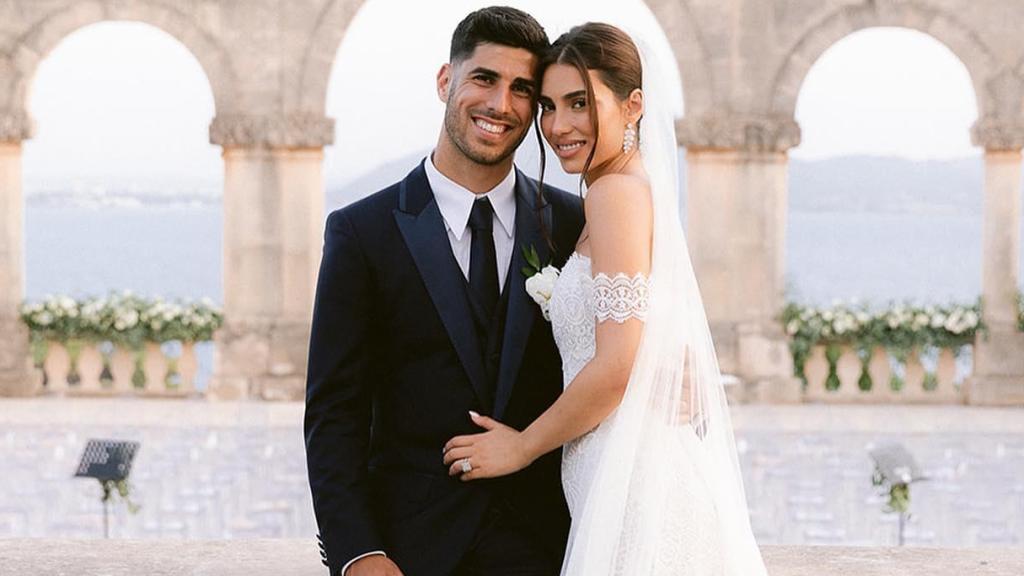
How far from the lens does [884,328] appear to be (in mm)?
12805

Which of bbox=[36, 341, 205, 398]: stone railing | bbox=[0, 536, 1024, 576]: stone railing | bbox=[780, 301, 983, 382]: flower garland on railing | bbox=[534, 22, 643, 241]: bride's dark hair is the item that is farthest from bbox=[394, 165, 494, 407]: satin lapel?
bbox=[36, 341, 205, 398]: stone railing

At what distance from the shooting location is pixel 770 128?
1256cm

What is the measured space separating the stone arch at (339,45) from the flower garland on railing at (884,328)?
2118mm

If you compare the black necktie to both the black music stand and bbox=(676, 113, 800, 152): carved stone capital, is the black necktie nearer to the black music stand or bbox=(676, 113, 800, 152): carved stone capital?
the black music stand

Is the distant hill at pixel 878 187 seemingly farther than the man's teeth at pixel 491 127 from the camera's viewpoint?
Yes

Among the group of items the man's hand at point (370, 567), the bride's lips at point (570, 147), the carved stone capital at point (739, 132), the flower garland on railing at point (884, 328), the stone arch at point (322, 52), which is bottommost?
the flower garland on railing at point (884, 328)

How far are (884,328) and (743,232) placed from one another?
1.53 m

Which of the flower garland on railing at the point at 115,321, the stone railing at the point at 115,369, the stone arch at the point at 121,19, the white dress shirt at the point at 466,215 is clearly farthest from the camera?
the stone railing at the point at 115,369

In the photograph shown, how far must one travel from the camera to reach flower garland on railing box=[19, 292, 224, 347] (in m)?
12.9

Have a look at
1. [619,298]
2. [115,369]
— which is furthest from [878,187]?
[619,298]

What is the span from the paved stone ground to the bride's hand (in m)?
4.68

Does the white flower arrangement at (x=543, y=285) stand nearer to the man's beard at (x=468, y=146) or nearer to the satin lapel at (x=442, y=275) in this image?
the satin lapel at (x=442, y=275)

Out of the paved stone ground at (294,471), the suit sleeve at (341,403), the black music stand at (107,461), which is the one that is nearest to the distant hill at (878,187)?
the paved stone ground at (294,471)

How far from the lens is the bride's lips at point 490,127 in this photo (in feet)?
9.03
